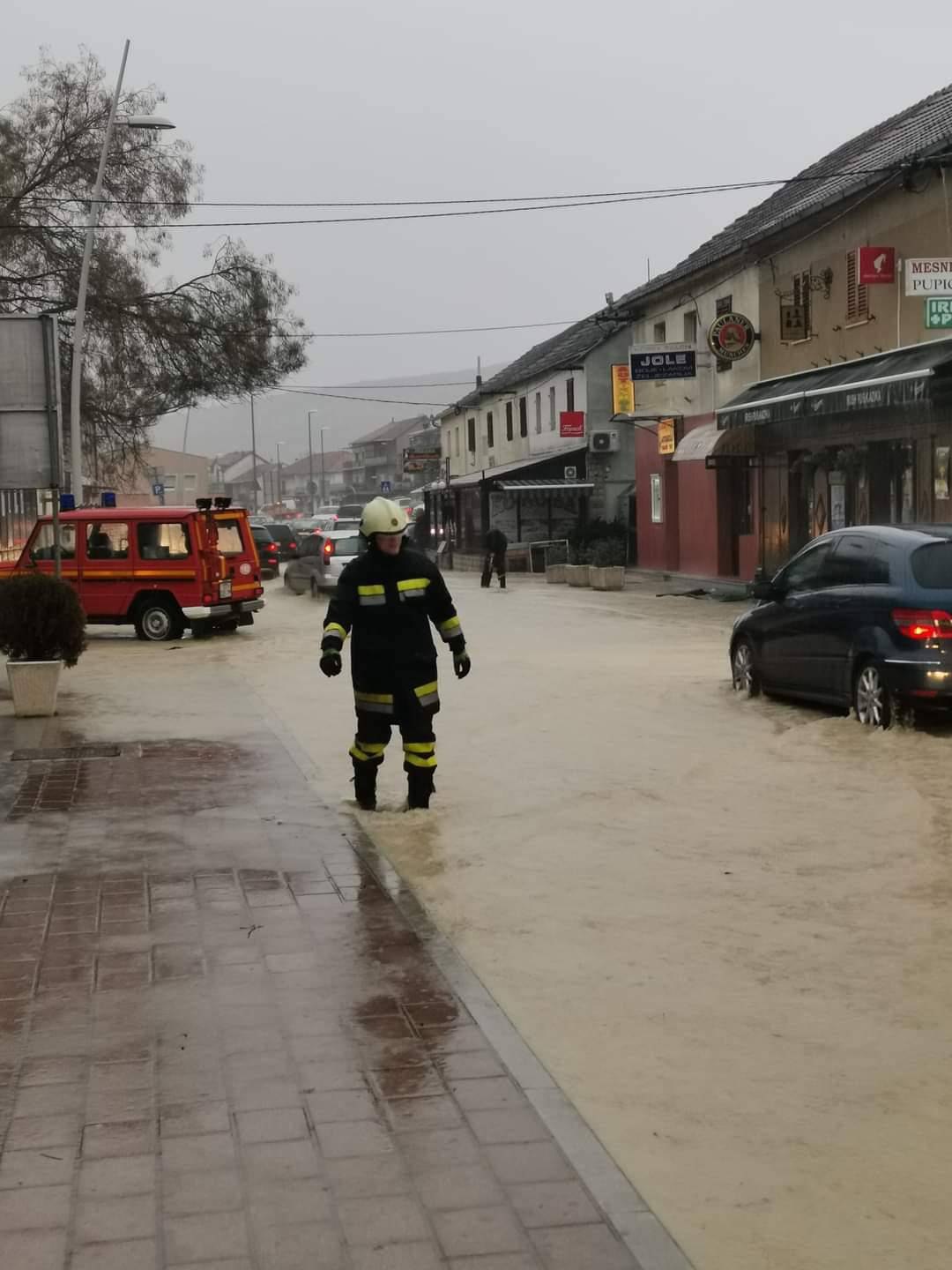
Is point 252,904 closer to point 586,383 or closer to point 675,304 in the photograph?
point 675,304

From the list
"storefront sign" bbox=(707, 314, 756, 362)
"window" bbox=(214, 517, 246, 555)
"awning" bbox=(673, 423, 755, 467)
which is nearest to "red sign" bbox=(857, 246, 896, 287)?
"storefront sign" bbox=(707, 314, 756, 362)

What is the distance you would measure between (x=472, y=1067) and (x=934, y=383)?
17.7 metres

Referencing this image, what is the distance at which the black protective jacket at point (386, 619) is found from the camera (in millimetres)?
9133

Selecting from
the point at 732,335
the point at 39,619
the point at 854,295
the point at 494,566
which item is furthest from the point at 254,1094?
the point at 494,566

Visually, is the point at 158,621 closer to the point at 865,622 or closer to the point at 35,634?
the point at 35,634

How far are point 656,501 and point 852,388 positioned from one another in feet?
54.4

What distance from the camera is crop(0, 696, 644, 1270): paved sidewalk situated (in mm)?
3725

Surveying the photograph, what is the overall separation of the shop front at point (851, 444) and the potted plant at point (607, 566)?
4.26m

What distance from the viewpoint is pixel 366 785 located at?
944 centimetres

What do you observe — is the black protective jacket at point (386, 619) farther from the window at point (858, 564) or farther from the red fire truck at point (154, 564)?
the red fire truck at point (154, 564)

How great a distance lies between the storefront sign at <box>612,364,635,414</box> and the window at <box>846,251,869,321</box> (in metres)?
13.1

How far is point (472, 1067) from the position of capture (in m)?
4.88

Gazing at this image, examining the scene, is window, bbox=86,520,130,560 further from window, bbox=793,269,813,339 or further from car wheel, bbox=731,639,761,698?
window, bbox=793,269,813,339

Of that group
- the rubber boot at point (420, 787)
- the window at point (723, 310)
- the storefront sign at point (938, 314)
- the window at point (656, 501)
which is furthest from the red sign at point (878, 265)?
the rubber boot at point (420, 787)
